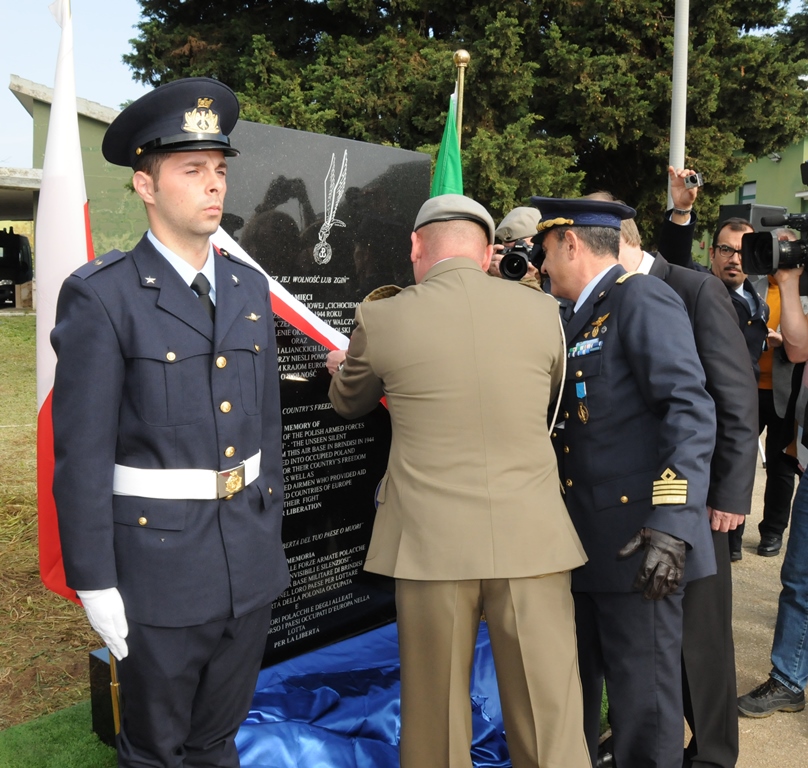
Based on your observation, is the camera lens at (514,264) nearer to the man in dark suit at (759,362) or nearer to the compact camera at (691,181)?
the compact camera at (691,181)

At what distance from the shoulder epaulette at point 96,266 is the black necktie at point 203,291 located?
190 mm

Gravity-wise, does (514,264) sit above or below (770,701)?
above

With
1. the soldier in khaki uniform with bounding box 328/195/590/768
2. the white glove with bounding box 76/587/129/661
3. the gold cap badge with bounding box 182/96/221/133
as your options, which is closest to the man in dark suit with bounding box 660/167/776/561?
the soldier in khaki uniform with bounding box 328/195/590/768

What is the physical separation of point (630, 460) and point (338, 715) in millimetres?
1540

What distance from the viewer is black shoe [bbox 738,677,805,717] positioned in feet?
11.2

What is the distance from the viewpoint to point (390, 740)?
3.01m

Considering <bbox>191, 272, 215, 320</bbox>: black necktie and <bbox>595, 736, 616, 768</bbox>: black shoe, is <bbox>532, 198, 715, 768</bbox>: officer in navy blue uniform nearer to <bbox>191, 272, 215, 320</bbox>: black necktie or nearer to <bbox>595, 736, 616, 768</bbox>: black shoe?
<bbox>595, 736, 616, 768</bbox>: black shoe

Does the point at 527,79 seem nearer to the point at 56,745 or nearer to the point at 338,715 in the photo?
the point at 338,715

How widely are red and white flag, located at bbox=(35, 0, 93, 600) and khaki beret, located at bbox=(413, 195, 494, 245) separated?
1.17 meters

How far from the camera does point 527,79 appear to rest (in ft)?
36.1

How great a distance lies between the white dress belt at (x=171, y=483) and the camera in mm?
1995

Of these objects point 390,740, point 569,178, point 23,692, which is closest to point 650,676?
point 390,740

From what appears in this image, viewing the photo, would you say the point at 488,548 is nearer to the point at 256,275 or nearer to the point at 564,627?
the point at 564,627

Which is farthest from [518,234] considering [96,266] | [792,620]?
[96,266]
